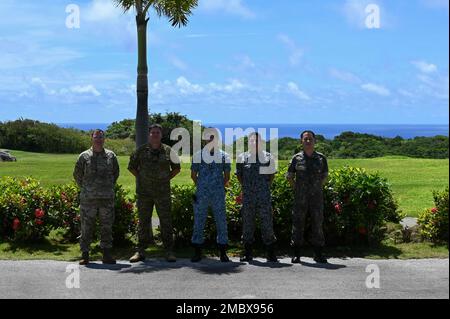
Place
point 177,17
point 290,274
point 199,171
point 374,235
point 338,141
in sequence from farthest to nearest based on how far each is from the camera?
point 338,141 < point 177,17 < point 374,235 < point 199,171 < point 290,274

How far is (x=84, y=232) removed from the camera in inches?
348

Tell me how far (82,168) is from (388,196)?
502 centimetres

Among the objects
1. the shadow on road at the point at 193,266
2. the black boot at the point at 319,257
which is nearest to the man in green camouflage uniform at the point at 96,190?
the shadow on road at the point at 193,266

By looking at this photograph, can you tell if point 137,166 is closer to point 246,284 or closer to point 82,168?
point 82,168

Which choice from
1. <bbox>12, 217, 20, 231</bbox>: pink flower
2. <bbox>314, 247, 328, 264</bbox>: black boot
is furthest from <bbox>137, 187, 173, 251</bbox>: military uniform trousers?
<bbox>12, 217, 20, 231</bbox>: pink flower

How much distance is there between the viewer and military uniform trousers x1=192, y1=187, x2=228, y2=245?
8.76 meters

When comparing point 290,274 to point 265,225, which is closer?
point 290,274

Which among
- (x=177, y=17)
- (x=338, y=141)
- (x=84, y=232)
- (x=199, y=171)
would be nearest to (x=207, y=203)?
(x=199, y=171)

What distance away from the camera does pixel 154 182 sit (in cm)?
890

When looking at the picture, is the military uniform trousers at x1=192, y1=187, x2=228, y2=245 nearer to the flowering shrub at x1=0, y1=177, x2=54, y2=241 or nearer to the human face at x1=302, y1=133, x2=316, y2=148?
the human face at x1=302, y1=133, x2=316, y2=148

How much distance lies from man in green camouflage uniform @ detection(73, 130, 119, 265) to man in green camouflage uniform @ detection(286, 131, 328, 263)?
269 centimetres

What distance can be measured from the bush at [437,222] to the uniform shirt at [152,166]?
4.41m

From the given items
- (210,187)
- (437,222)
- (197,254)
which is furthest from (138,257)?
(437,222)

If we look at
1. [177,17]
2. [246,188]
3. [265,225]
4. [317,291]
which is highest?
[177,17]
